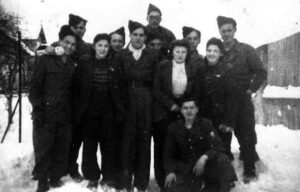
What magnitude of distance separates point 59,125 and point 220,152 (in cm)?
194

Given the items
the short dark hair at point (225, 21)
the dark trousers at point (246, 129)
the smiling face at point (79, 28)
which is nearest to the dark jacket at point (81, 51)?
the smiling face at point (79, 28)

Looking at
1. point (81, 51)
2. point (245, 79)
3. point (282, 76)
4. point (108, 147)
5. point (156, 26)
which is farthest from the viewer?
point (282, 76)

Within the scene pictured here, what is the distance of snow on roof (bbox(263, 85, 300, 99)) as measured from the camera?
9.07m

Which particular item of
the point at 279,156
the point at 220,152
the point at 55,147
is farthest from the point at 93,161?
the point at 279,156

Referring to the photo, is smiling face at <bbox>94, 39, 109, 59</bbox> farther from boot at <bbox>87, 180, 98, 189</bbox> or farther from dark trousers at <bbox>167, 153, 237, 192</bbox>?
dark trousers at <bbox>167, 153, 237, 192</bbox>

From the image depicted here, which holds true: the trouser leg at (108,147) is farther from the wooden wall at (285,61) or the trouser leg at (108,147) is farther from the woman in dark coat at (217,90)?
the wooden wall at (285,61)

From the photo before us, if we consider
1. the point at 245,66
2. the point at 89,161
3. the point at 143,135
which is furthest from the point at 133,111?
the point at 245,66

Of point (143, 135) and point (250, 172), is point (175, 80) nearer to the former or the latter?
point (143, 135)

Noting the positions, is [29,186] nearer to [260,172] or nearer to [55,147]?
[55,147]

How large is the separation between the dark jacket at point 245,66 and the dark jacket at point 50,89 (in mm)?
2148

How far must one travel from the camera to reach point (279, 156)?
6.20 metres

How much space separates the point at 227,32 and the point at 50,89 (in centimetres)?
248

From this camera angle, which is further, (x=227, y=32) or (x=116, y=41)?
(x=227, y=32)

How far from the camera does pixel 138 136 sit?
4.85 m
